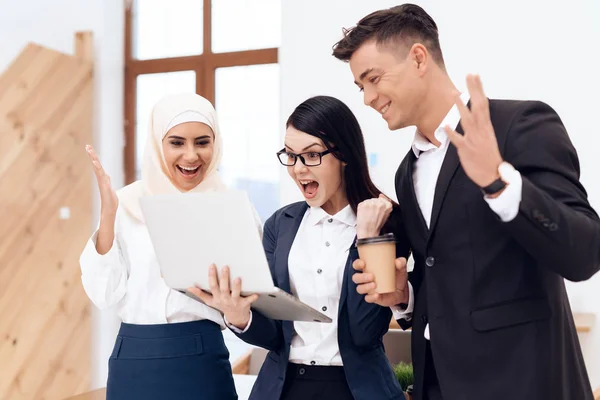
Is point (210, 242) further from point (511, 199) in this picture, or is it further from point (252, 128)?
point (252, 128)

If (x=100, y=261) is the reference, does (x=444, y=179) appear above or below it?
above

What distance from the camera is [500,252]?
1166mm

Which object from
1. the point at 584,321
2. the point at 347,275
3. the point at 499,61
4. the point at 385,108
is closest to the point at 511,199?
the point at 385,108

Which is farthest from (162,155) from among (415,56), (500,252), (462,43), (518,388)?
(462,43)

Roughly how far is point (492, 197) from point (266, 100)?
12.6 ft

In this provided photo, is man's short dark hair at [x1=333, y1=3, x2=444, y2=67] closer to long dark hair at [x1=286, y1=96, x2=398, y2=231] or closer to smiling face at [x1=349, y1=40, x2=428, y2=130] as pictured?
smiling face at [x1=349, y1=40, x2=428, y2=130]

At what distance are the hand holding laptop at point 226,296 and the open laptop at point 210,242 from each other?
13 millimetres

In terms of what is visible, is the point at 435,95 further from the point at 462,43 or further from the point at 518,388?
the point at 462,43

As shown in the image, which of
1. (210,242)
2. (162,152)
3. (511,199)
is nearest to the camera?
(511,199)

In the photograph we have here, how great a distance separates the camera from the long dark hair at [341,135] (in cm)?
154

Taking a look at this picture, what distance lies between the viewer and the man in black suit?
1006 millimetres

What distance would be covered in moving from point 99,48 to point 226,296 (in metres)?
4.01

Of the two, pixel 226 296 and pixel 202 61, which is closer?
pixel 226 296

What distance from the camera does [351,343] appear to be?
146 centimetres
